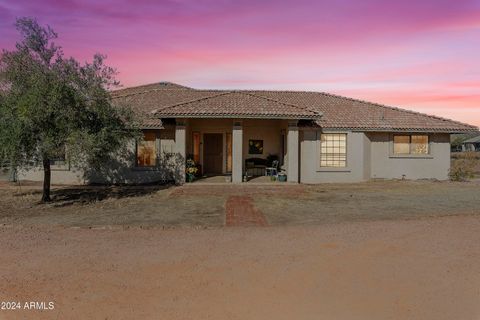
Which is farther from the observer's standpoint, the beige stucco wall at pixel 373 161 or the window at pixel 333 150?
the window at pixel 333 150

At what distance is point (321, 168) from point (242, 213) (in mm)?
9435

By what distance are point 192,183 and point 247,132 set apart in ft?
15.7

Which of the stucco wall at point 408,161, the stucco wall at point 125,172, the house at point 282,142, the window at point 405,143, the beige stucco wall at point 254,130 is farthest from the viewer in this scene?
the beige stucco wall at point 254,130

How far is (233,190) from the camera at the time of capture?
658 inches

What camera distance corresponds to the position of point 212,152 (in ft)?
72.2

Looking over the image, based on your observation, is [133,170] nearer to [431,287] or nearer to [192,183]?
[192,183]

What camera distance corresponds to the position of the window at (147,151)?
1973 centimetres

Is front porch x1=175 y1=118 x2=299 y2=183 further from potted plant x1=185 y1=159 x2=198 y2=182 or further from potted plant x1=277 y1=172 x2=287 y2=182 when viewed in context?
potted plant x1=185 y1=159 x2=198 y2=182

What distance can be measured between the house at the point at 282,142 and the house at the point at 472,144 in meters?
54.7

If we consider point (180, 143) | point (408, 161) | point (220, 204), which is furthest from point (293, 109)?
point (220, 204)

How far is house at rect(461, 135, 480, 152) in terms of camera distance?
68575 millimetres

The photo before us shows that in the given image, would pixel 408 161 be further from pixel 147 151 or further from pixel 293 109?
pixel 147 151

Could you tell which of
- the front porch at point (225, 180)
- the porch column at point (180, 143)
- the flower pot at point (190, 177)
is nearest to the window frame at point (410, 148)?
the front porch at point (225, 180)

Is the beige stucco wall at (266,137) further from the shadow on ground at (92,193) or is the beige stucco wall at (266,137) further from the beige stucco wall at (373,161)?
the shadow on ground at (92,193)
